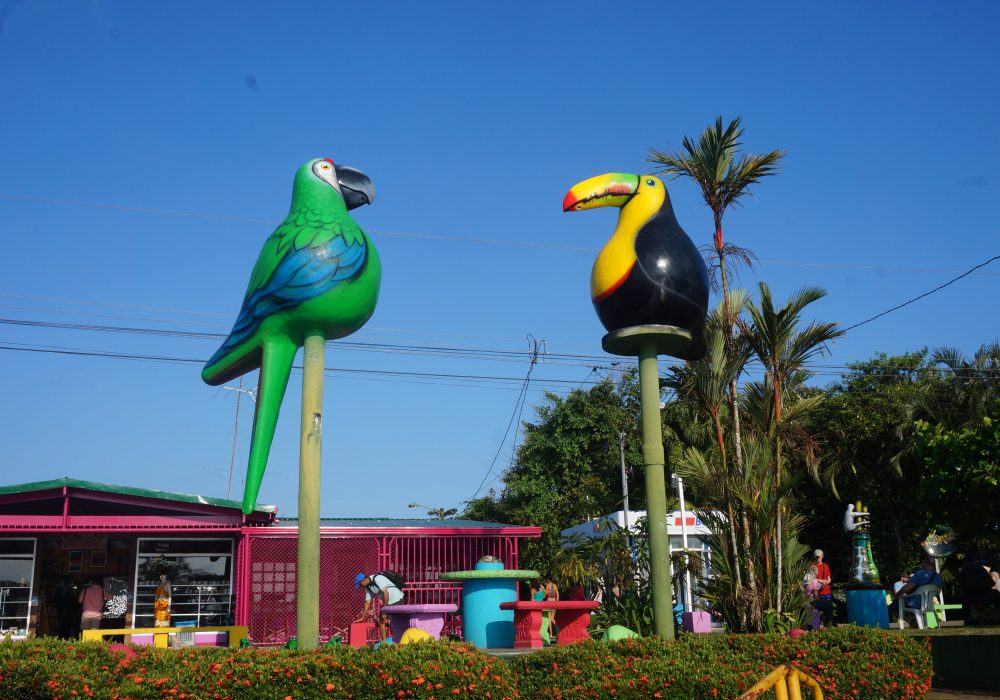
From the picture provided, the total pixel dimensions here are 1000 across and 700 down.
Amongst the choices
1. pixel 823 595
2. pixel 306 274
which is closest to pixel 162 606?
pixel 306 274

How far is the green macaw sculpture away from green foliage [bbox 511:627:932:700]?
3.99 m

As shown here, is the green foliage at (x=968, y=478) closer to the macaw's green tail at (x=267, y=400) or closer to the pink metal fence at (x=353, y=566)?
the macaw's green tail at (x=267, y=400)

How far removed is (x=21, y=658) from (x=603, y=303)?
21.4 ft

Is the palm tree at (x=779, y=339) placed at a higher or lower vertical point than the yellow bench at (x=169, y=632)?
higher

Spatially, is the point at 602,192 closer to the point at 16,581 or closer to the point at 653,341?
the point at 653,341

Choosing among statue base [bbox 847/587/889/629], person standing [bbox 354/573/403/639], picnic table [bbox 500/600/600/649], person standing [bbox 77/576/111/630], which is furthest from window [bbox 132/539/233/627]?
statue base [bbox 847/587/889/629]

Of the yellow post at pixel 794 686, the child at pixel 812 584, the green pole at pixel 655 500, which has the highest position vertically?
the green pole at pixel 655 500

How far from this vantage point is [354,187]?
10.8 m

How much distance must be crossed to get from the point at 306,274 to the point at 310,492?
7.72 feet

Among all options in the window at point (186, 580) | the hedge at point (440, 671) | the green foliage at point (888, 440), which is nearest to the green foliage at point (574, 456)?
the green foliage at point (888, 440)

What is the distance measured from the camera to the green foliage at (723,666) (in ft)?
24.7

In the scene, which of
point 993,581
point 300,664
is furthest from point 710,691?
point 993,581

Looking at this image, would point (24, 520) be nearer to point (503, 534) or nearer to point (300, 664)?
point (503, 534)

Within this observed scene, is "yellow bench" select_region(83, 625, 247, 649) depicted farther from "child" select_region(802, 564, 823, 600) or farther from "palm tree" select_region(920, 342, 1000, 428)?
"palm tree" select_region(920, 342, 1000, 428)
